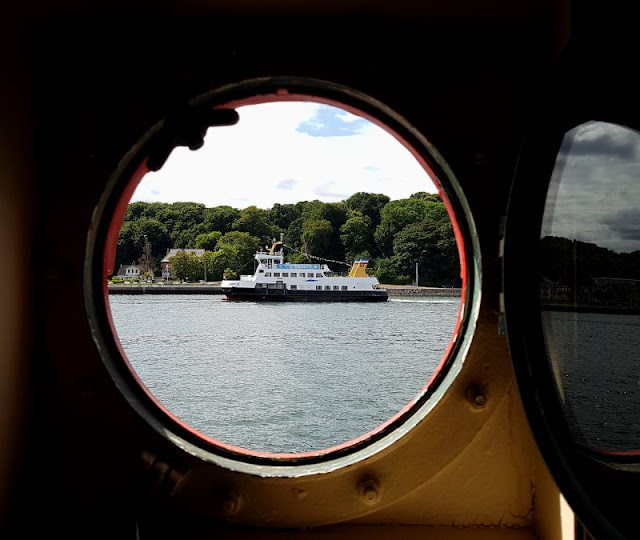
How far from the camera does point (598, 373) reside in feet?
2.26

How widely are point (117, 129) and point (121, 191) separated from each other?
7 cm

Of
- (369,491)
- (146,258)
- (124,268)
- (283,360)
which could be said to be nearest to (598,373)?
(369,491)

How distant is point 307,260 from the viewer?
14.0 meters

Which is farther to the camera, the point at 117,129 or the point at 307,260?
the point at 307,260

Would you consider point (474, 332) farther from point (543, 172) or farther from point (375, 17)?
point (375, 17)

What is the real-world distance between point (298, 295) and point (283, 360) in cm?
246

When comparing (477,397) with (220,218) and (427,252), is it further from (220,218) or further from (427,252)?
(220,218)

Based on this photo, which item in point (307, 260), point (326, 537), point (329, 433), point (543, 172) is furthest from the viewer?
point (307, 260)

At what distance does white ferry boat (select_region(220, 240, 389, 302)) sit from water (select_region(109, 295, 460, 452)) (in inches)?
8.2

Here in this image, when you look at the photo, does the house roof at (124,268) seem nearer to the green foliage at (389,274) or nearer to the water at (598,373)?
the green foliage at (389,274)

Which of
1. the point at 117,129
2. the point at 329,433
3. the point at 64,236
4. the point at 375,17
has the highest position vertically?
the point at 375,17

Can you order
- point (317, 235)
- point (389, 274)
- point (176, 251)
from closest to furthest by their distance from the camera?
point (176, 251) < point (389, 274) < point (317, 235)

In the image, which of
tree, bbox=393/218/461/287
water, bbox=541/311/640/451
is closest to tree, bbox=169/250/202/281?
tree, bbox=393/218/461/287

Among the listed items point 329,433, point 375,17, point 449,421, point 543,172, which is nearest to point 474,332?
point 449,421
